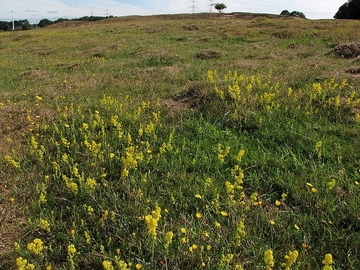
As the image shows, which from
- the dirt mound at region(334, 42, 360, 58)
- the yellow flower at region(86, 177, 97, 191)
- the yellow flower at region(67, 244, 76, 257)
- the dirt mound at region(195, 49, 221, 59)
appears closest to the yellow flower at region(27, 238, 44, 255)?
the yellow flower at region(67, 244, 76, 257)

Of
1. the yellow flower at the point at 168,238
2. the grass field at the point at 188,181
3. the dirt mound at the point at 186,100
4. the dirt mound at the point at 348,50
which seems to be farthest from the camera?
the dirt mound at the point at 348,50

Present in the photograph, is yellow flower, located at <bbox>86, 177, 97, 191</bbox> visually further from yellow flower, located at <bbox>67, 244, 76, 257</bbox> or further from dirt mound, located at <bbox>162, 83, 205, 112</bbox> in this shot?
dirt mound, located at <bbox>162, 83, 205, 112</bbox>

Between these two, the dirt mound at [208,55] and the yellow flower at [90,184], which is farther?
the dirt mound at [208,55]

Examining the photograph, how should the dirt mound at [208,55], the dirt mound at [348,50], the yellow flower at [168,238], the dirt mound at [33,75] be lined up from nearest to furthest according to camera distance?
the yellow flower at [168,238] → the dirt mound at [33,75] → the dirt mound at [348,50] → the dirt mound at [208,55]

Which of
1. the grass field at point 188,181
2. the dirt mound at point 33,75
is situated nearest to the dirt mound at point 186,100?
the grass field at point 188,181

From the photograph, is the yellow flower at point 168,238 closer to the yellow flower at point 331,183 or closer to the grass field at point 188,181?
the grass field at point 188,181

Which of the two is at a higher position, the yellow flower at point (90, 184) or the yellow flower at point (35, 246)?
the yellow flower at point (90, 184)

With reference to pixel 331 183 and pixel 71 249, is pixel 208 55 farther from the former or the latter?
pixel 71 249

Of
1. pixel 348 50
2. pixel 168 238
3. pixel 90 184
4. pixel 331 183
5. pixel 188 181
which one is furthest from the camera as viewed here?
pixel 348 50

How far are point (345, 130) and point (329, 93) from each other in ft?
4.04

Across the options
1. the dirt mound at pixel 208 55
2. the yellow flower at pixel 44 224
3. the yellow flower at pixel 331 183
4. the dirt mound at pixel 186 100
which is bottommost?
the yellow flower at pixel 44 224

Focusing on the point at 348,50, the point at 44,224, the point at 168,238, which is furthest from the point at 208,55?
the point at 168,238

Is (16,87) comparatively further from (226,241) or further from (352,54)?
(352,54)

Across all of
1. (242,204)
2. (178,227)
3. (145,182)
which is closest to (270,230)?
(242,204)
